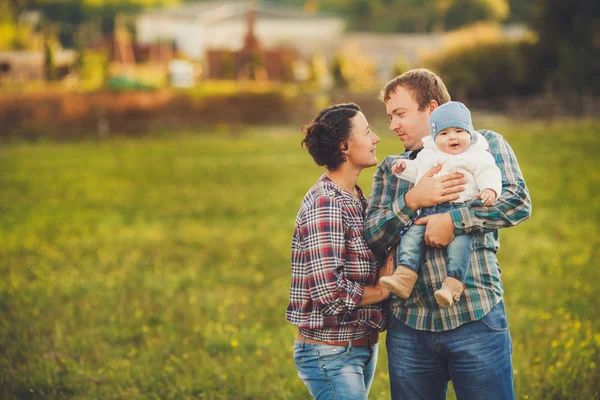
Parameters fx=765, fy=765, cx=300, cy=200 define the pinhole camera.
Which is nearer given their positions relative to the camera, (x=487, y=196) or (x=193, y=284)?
(x=487, y=196)

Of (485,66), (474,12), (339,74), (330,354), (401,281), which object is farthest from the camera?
(474,12)

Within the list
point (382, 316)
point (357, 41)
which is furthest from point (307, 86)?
point (382, 316)

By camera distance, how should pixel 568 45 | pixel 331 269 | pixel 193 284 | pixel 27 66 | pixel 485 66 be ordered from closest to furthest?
pixel 331 269 → pixel 193 284 → pixel 568 45 → pixel 485 66 → pixel 27 66

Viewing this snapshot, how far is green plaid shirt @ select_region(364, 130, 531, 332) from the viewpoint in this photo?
3.45 m

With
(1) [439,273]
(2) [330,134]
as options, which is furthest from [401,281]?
(2) [330,134]

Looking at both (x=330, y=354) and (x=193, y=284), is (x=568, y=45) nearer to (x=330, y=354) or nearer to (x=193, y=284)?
(x=193, y=284)

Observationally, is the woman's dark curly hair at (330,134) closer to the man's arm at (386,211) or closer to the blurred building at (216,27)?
the man's arm at (386,211)

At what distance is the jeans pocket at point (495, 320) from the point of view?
137 inches

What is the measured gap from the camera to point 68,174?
888 inches

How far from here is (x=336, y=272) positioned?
365 centimetres

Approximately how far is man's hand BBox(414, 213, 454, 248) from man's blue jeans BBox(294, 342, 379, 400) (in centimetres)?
73

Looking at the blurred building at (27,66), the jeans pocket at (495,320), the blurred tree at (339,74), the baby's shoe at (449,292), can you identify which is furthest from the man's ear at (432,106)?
the blurred tree at (339,74)

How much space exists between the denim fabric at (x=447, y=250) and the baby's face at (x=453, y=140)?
0.26m

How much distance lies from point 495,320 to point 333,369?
2.64 feet
